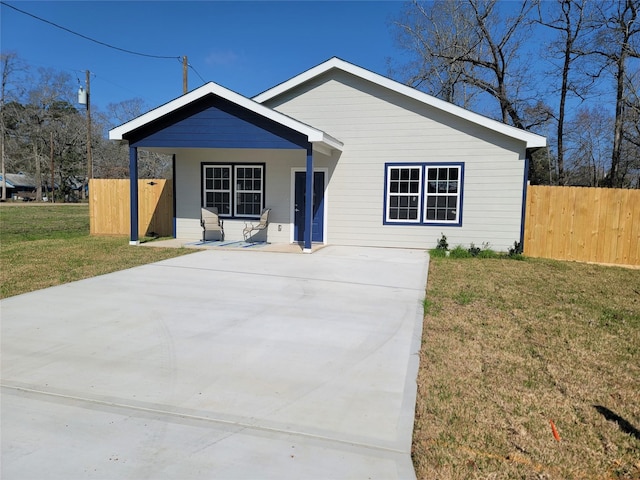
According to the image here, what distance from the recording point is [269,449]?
8.87ft

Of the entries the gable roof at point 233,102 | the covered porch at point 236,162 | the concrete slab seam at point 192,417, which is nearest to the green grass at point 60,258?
the covered porch at point 236,162

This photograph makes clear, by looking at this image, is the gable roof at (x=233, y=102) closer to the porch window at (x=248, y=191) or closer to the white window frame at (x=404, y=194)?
the white window frame at (x=404, y=194)

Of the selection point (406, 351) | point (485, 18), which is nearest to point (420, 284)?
point (406, 351)

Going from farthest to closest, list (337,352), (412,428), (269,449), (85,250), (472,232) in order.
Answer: (472,232) → (85,250) → (337,352) → (412,428) → (269,449)

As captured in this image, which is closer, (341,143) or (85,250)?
(85,250)

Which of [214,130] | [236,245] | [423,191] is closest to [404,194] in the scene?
[423,191]

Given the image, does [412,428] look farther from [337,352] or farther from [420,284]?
[420,284]

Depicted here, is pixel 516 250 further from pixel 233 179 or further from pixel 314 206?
pixel 233 179

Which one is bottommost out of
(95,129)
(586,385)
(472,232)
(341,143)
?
(586,385)

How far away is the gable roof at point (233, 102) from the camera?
1022cm

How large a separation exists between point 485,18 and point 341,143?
14299 millimetres

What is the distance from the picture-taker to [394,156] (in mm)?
12000

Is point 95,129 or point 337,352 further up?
point 95,129

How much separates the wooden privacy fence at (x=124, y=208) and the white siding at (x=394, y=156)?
493cm
